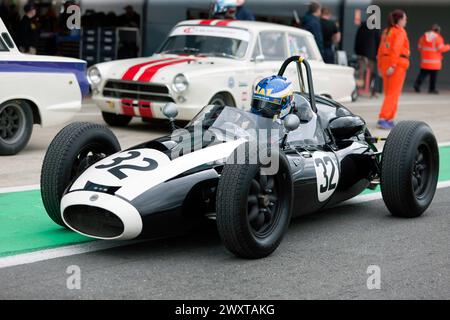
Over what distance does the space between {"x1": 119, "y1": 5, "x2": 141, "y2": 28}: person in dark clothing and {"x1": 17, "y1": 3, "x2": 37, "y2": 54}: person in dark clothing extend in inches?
90.8

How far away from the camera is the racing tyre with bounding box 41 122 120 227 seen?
18.5 ft

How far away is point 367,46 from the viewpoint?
61.3 ft

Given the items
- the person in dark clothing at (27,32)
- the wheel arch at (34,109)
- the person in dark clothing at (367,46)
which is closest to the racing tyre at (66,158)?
the wheel arch at (34,109)

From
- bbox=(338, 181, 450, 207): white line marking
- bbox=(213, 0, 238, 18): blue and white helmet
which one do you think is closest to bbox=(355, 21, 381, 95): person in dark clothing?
bbox=(213, 0, 238, 18): blue and white helmet

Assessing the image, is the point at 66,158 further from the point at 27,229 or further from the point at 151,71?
the point at 151,71

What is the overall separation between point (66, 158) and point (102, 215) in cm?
71

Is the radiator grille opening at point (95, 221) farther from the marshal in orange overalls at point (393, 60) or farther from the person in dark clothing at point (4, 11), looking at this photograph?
the person in dark clothing at point (4, 11)

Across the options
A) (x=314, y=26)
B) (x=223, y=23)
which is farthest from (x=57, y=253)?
(x=314, y=26)

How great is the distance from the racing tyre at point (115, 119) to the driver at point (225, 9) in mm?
2835

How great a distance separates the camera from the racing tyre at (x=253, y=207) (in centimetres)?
510

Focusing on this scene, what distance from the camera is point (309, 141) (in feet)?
21.4

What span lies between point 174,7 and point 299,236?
37.4 feet

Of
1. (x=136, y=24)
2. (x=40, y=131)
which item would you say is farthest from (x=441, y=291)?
(x=136, y=24)
